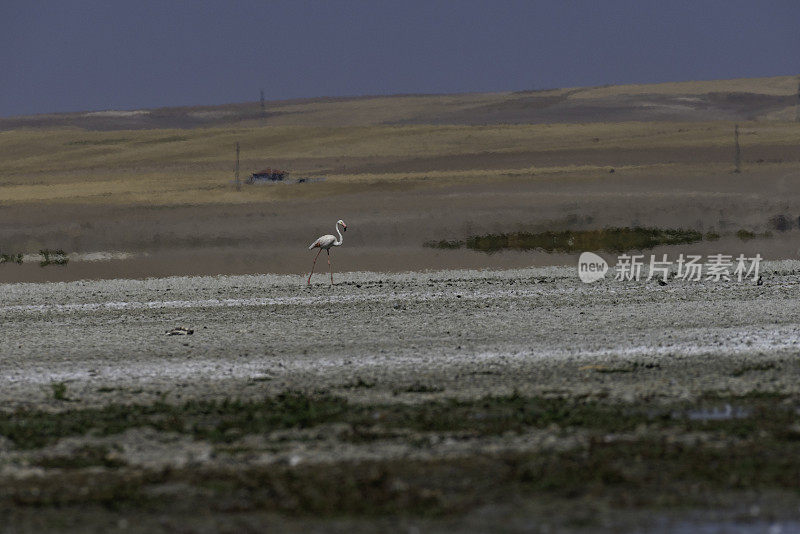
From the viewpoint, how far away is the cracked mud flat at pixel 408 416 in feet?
26.7

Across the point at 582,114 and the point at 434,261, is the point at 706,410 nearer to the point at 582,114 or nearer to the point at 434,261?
the point at 434,261

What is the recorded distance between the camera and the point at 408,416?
10.8 metres

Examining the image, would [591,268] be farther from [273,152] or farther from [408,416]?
[273,152]

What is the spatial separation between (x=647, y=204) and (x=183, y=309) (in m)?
21.1

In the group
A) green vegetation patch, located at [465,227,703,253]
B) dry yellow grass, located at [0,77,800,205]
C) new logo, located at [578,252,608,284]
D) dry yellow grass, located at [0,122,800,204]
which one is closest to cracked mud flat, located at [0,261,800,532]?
new logo, located at [578,252,608,284]

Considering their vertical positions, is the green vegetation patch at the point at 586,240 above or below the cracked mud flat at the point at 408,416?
above

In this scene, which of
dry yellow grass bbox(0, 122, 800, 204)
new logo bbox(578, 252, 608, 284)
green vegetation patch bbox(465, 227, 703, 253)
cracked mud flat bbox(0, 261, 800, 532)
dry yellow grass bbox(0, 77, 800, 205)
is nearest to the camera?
cracked mud flat bbox(0, 261, 800, 532)

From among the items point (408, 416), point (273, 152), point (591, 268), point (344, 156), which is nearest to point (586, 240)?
point (591, 268)

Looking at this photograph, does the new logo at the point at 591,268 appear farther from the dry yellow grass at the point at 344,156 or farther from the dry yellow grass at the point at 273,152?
→ the dry yellow grass at the point at 273,152

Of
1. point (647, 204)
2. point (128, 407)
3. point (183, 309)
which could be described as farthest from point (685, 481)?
point (647, 204)

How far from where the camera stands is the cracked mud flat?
812 centimetres

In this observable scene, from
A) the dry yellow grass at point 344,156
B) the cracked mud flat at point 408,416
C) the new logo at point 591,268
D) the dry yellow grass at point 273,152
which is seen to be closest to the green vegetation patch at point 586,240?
the new logo at point 591,268

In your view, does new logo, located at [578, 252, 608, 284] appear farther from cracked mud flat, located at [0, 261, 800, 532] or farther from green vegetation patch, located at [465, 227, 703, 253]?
cracked mud flat, located at [0, 261, 800, 532]

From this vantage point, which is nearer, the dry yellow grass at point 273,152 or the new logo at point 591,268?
the new logo at point 591,268
